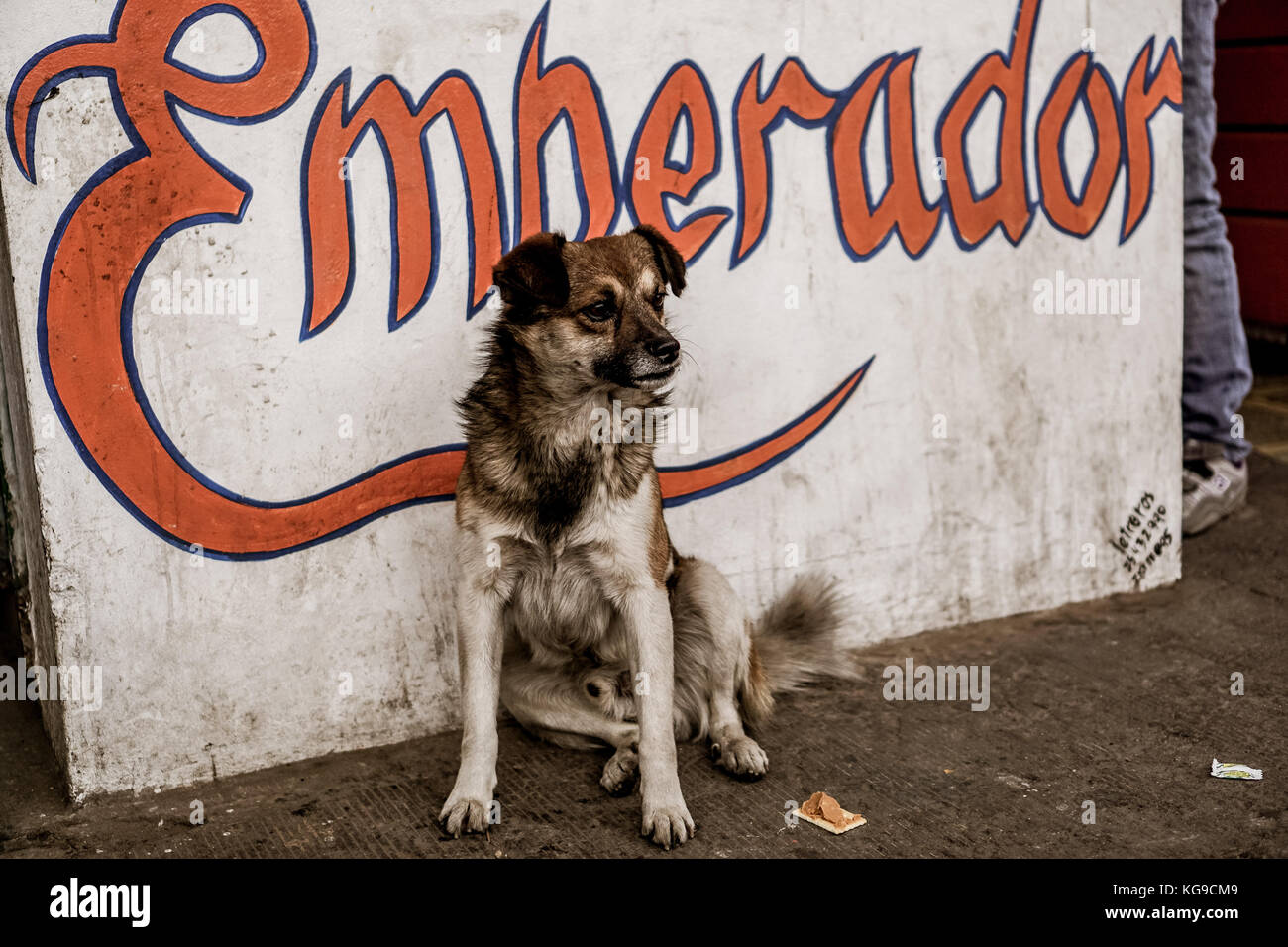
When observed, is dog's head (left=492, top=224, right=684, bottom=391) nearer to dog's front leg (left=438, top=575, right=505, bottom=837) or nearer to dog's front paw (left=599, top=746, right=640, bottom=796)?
dog's front leg (left=438, top=575, right=505, bottom=837)

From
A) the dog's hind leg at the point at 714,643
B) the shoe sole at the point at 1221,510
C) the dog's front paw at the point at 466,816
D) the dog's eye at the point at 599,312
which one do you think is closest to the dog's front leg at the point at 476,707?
the dog's front paw at the point at 466,816

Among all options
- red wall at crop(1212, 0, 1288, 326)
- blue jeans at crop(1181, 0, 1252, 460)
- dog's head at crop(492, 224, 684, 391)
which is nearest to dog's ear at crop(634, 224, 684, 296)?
dog's head at crop(492, 224, 684, 391)

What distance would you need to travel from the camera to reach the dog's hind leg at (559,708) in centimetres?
394

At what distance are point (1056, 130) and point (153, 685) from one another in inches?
148

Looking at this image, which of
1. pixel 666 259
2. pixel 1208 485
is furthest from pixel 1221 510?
pixel 666 259

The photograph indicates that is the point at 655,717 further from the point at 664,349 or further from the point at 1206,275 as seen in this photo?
the point at 1206,275

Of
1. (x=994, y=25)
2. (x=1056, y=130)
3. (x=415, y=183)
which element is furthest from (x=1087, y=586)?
(x=415, y=183)

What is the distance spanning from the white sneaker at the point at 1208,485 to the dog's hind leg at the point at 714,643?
291cm

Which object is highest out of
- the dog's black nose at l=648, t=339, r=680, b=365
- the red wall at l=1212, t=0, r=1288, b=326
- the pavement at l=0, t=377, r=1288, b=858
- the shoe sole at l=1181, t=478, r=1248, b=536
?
the red wall at l=1212, t=0, r=1288, b=326

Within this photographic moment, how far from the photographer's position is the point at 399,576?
4.06m

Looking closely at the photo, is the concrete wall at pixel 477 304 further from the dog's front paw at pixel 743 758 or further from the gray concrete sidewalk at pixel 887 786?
the dog's front paw at pixel 743 758

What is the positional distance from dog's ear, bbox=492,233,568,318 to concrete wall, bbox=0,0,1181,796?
2.06 feet

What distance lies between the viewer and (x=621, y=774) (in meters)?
3.76

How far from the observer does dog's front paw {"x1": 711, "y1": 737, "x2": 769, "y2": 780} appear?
3795 millimetres
